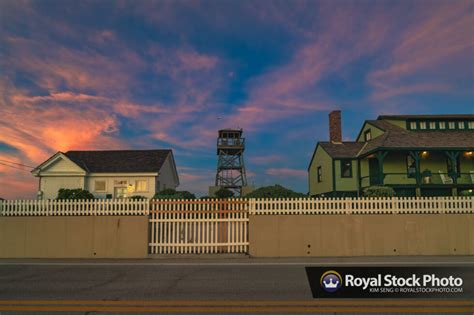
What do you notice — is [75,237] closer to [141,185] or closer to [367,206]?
[367,206]

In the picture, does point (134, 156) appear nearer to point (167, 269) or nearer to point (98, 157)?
point (98, 157)

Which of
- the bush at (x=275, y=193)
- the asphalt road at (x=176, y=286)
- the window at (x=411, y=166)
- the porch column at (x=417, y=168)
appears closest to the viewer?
the asphalt road at (x=176, y=286)

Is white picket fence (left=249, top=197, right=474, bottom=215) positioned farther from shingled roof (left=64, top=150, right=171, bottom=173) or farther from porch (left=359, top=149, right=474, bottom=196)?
shingled roof (left=64, top=150, right=171, bottom=173)

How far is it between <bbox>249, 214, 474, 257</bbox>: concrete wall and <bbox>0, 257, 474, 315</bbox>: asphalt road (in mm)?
743

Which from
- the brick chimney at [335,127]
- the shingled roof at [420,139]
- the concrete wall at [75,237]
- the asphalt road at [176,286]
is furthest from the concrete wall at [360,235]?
the brick chimney at [335,127]

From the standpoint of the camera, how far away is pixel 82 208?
1167 cm

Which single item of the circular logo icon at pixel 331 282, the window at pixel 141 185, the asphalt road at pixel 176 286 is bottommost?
the asphalt road at pixel 176 286

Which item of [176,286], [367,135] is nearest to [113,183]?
[176,286]

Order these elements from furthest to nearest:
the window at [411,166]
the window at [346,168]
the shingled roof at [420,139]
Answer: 1. the window at [346,168]
2. the window at [411,166]
3. the shingled roof at [420,139]

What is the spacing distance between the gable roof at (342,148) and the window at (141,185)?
15840 mm

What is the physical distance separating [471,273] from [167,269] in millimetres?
8212

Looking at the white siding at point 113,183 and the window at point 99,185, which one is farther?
the window at point 99,185

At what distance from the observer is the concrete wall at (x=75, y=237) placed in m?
11.4

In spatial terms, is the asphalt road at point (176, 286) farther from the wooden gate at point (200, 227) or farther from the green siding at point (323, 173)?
the green siding at point (323, 173)
